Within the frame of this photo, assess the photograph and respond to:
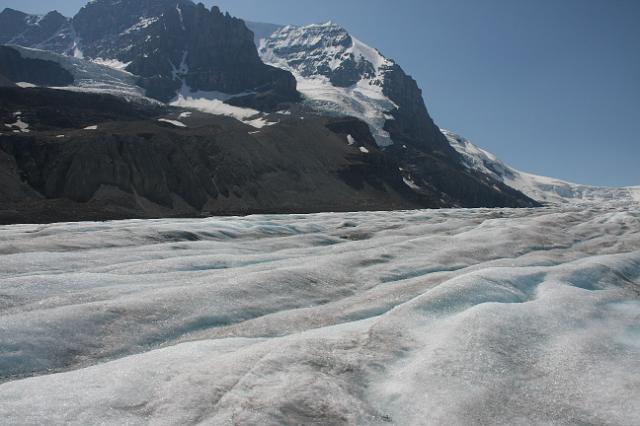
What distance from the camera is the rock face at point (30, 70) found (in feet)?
577

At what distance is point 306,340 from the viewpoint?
236 inches

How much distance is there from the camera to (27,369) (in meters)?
5.44

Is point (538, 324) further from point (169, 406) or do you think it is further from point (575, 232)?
point (575, 232)

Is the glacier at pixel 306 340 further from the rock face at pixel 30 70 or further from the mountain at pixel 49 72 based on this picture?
the rock face at pixel 30 70

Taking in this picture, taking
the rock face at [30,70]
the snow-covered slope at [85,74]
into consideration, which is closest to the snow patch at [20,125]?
the snow-covered slope at [85,74]

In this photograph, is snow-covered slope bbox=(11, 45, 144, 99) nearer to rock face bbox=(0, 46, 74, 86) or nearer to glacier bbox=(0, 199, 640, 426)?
rock face bbox=(0, 46, 74, 86)

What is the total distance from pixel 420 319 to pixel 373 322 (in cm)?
74

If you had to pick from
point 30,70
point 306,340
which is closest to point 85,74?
point 30,70

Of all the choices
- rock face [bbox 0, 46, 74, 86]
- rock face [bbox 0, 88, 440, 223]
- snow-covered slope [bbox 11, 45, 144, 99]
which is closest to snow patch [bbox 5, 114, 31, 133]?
rock face [bbox 0, 88, 440, 223]

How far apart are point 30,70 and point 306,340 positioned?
702 ft

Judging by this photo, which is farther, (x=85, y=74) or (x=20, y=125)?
(x=85, y=74)

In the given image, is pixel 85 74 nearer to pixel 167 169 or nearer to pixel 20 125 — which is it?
pixel 20 125

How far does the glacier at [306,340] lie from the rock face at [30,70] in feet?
656

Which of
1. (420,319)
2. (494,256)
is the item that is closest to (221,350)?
(420,319)
